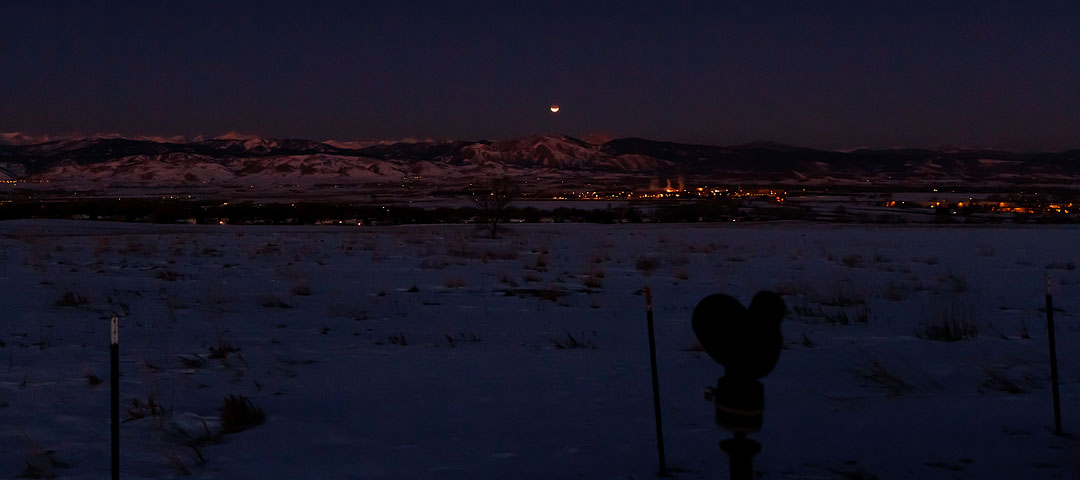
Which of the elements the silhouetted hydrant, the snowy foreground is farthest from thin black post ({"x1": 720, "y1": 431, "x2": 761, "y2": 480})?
the snowy foreground

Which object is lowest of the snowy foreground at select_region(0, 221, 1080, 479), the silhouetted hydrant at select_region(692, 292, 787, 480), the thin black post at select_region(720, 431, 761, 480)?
the snowy foreground at select_region(0, 221, 1080, 479)

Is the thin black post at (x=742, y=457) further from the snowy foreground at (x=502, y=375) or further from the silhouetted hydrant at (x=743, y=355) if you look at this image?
the snowy foreground at (x=502, y=375)

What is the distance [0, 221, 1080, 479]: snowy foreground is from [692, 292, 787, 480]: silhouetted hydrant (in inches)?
76.9

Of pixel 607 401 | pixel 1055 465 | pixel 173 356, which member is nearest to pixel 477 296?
pixel 173 356

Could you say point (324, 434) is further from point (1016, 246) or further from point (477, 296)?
point (1016, 246)

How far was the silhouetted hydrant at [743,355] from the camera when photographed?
99.8 inches

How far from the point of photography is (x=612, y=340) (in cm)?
877

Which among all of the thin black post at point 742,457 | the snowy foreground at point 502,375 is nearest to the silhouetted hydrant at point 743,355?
the thin black post at point 742,457

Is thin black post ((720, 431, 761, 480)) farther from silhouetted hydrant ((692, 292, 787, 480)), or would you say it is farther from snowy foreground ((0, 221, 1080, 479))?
snowy foreground ((0, 221, 1080, 479))

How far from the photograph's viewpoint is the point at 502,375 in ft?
22.9

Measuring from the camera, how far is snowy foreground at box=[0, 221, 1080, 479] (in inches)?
185

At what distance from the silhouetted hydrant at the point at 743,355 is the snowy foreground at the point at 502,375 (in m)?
1.95

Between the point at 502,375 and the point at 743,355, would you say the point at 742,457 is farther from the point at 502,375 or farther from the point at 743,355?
the point at 502,375

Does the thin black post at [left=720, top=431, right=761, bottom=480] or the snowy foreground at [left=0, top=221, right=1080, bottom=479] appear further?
the snowy foreground at [left=0, top=221, right=1080, bottom=479]
